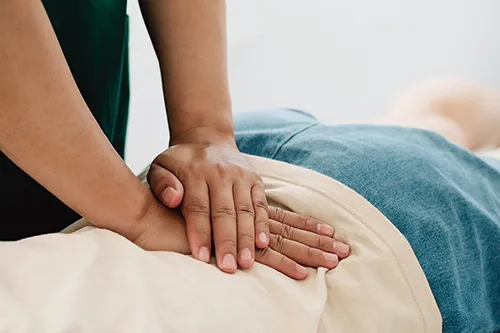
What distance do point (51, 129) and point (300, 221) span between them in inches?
12.8

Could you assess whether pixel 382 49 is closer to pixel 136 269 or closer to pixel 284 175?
pixel 284 175

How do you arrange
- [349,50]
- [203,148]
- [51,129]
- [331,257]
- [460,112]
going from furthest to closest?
[349,50] → [460,112] → [203,148] → [331,257] → [51,129]

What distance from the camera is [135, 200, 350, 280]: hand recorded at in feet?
2.79

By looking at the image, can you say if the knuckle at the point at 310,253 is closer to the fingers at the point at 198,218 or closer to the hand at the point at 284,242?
the hand at the point at 284,242

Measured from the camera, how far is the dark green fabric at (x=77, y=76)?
→ 1074 millimetres

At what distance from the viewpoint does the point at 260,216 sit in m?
0.89

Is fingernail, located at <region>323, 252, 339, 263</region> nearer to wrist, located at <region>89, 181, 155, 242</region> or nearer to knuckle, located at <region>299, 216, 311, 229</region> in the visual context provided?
knuckle, located at <region>299, 216, 311, 229</region>

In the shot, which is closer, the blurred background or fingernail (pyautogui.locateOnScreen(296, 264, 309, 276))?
fingernail (pyautogui.locateOnScreen(296, 264, 309, 276))

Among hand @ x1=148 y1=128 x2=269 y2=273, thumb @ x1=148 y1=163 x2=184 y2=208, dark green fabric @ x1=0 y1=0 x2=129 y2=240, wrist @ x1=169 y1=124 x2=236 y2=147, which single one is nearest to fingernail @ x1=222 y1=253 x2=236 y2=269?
hand @ x1=148 y1=128 x2=269 y2=273

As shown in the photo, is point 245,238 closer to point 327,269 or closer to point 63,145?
point 327,269

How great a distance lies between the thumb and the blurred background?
135 cm

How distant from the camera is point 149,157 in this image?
2.02 metres

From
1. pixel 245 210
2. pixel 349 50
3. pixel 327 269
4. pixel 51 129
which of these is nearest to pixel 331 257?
pixel 327 269

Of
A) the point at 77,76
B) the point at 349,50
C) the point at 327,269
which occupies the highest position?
the point at 77,76
